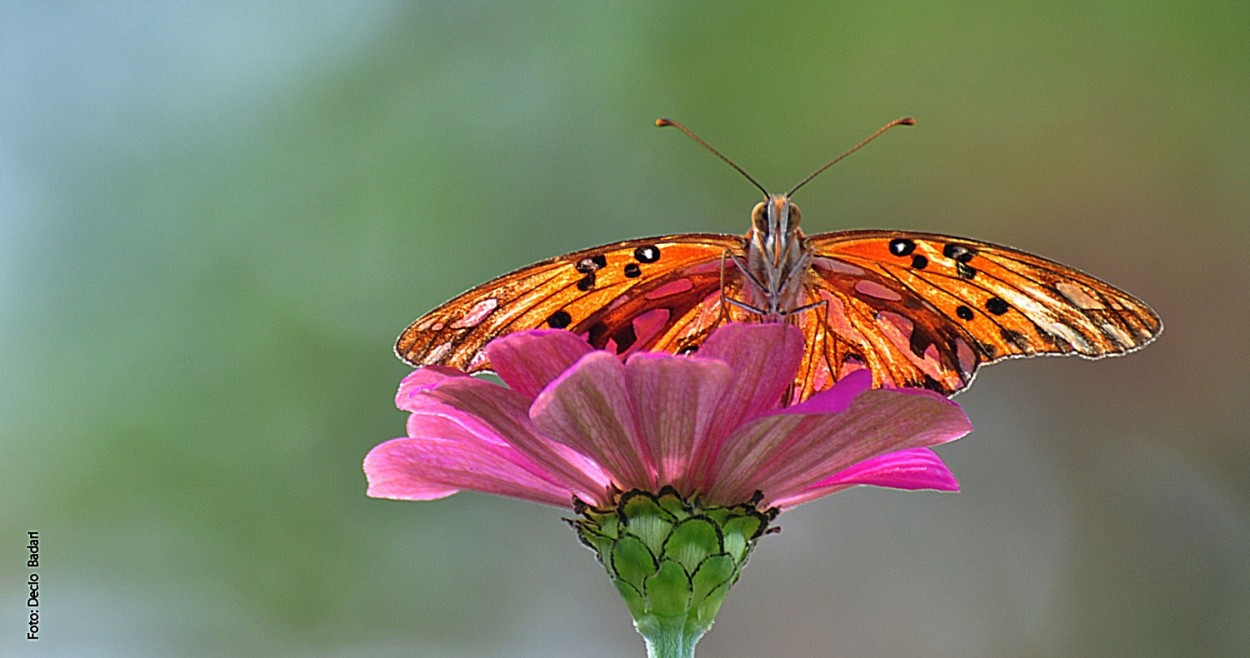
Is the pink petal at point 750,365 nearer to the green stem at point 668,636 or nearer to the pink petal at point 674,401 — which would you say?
the pink petal at point 674,401

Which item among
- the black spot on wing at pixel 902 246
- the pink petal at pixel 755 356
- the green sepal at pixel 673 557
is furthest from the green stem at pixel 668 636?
the black spot on wing at pixel 902 246

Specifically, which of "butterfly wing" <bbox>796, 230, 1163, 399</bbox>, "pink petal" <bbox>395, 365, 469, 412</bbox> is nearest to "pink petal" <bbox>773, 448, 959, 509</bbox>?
"butterfly wing" <bbox>796, 230, 1163, 399</bbox>

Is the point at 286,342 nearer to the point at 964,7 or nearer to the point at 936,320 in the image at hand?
the point at 964,7

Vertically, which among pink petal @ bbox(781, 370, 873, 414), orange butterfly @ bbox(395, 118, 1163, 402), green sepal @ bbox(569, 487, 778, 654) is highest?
orange butterfly @ bbox(395, 118, 1163, 402)

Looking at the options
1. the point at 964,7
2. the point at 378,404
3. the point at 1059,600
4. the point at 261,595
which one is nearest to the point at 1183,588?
the point at 1059,600

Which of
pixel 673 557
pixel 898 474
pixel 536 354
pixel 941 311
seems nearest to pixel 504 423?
pixel 536 354

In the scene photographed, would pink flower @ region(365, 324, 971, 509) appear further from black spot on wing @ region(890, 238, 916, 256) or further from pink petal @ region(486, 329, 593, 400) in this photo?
black spot on wing @ region(890, 238, 916, 256)
